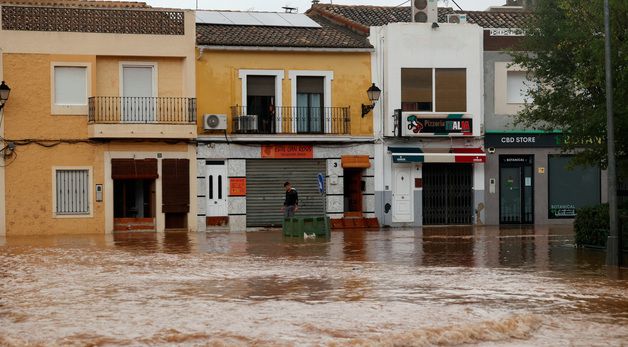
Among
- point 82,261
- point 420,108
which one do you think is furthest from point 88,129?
point 82,261

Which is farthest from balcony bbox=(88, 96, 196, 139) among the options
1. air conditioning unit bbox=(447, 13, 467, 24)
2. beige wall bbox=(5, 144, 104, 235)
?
air conditioning unit bbox=(447, 13, 467, 24)

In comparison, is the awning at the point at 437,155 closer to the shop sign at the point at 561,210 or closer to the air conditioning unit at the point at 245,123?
the shop sign at the point at 561,210

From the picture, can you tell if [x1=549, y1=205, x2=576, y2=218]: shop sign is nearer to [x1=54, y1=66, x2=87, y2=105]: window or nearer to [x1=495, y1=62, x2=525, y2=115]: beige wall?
[x1=495, y1=62, x2=525, y2=115]: beige wall

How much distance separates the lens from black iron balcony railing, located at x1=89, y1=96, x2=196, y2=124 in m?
36.1

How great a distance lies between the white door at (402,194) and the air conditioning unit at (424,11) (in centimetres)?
519

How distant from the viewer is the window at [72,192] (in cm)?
3616

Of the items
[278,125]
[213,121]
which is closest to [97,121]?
[213,121]

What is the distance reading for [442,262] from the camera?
22719 mm

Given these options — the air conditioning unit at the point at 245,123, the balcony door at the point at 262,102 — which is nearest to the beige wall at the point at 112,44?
the air conditioning unit at the point at 245,123

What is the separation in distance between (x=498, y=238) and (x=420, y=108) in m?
8.75

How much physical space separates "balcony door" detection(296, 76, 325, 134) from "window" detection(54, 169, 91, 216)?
7240 mm

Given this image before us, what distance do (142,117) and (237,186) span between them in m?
3.84

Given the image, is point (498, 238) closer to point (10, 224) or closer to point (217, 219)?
point (217, 219)

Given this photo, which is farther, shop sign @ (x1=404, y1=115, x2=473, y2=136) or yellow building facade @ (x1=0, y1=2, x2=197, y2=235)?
shop sign @ (x1=404, y1=115, x2=473, y2=136)
